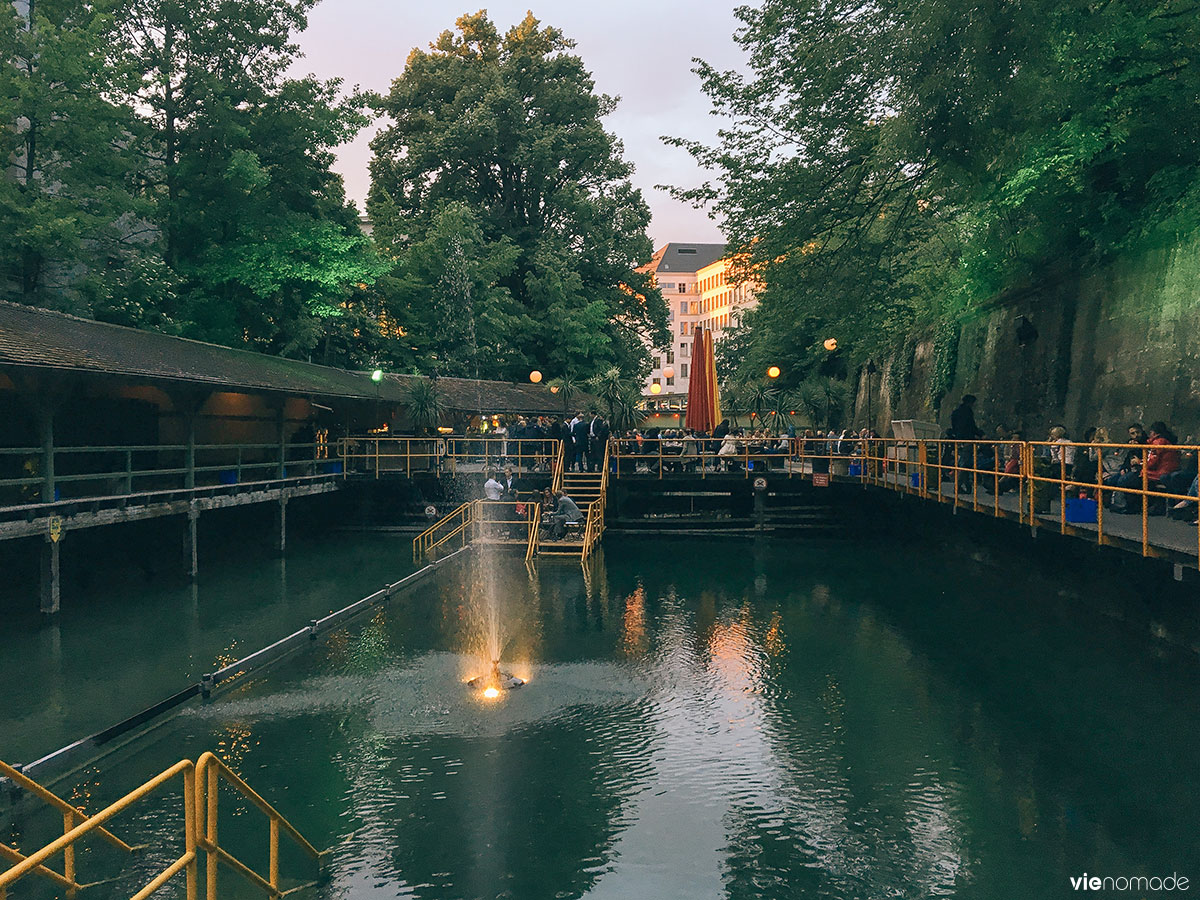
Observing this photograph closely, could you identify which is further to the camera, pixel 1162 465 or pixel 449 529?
pixel 449 529

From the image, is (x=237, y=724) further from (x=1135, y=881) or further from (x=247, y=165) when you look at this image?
(x=247, y=165)

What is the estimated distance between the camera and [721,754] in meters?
10.2

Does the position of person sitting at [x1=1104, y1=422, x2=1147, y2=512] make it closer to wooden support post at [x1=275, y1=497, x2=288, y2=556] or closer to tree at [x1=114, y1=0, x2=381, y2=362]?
wooden support post at [x1=275, y1=497, x2=288, y2=556]

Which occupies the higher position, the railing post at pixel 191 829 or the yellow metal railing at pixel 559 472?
the yellow metal railing at pixel 559 472

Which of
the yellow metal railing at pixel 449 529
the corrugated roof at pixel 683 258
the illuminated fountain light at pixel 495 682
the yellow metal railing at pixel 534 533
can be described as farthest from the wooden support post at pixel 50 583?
the corrugated roof at pixel 683 258

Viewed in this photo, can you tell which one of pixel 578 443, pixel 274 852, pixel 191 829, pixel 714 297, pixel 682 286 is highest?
pixel 682 286

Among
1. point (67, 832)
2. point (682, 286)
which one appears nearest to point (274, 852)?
point (67, 832)

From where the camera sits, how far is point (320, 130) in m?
34.9

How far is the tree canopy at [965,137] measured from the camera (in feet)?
51.1

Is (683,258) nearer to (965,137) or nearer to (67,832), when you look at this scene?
(965,137)

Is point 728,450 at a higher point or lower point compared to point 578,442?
lower

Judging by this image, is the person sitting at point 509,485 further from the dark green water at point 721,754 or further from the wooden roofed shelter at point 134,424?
the dark green water at point 721,754

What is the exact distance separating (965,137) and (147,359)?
688 inches

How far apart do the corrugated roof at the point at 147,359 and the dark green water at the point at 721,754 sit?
526 cm
